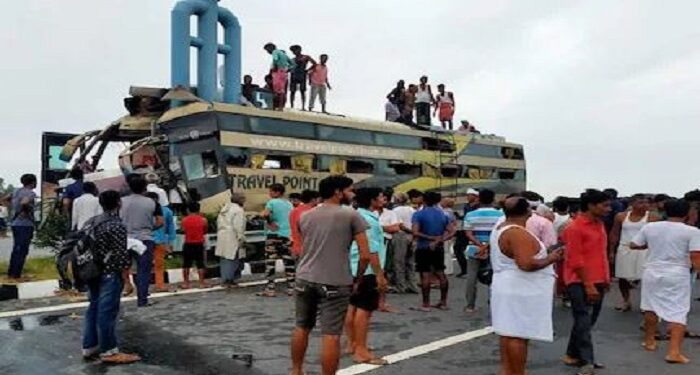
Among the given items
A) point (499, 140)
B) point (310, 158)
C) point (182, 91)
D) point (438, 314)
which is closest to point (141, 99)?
point (182, 91)

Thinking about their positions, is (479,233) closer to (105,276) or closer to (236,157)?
(105,276)

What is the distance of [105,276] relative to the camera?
613 cm

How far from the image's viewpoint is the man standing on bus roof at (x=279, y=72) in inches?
673

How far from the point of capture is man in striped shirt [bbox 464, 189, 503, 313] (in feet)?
29.5

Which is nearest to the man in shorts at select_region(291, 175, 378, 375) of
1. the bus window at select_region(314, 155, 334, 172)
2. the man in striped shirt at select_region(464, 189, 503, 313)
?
the man in striped shirt at select_region(464, 189, 503, 313)

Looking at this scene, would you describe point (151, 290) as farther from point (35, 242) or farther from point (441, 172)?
point (441, 172)

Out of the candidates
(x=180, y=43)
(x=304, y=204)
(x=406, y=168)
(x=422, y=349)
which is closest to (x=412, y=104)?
(x=406, y=168)

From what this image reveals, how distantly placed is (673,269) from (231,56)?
13.0 metres

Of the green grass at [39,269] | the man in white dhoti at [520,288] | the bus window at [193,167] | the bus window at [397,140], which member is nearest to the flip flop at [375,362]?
the man in white dhoti at [520,288]

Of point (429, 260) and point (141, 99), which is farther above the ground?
point (141, 99)

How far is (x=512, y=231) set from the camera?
4977 mm

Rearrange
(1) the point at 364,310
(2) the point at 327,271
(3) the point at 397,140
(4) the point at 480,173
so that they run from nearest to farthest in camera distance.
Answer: (2) the point at 327,271, (1) the point at 364,310, (3) the point at 397,140, (4) the point at 480,173

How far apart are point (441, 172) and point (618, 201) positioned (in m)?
8.32

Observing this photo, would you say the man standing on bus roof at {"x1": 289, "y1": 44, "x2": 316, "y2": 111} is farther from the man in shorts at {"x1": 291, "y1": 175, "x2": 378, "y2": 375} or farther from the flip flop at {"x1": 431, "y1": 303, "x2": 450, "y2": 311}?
the man in shorts at {"x1": 291, "y1": 175, "x2": 378, "y2": 375}
